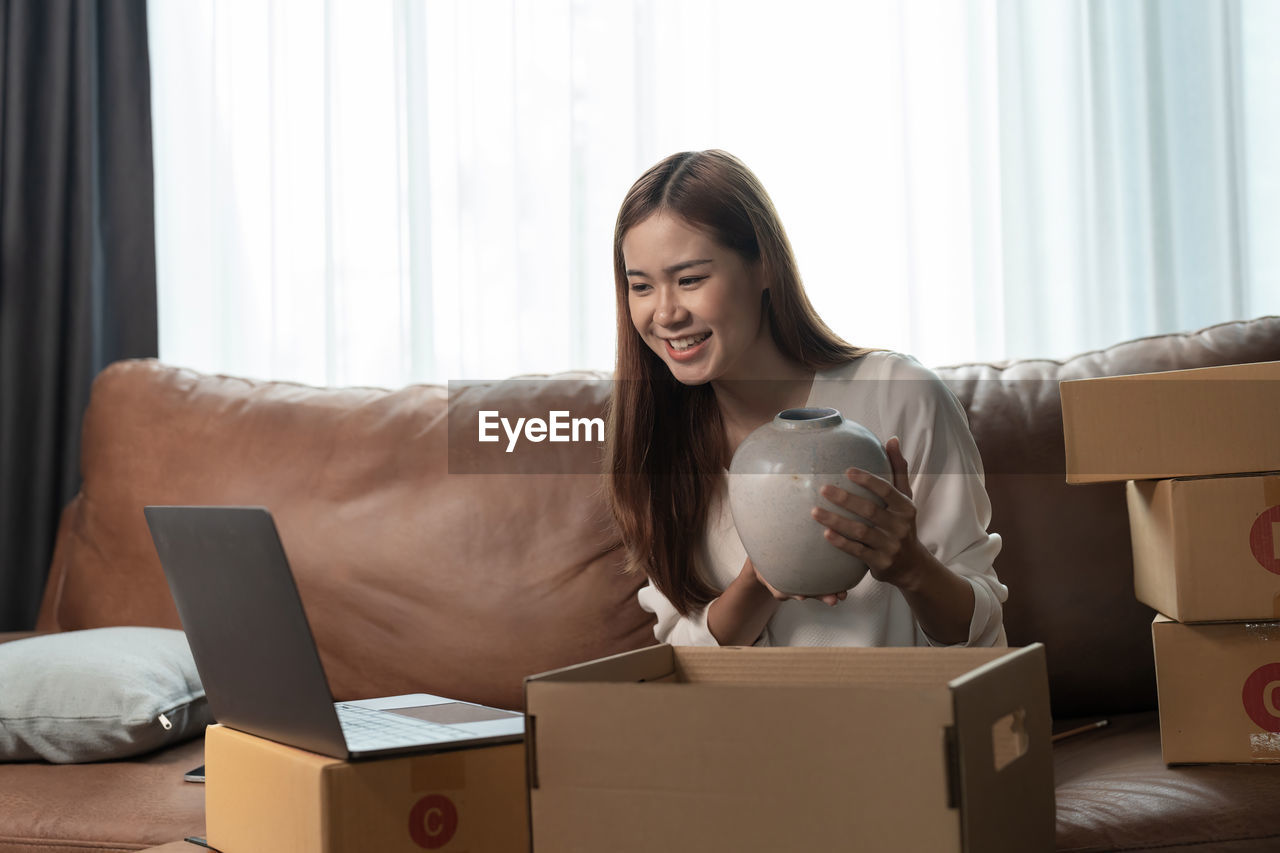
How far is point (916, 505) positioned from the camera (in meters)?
1.31

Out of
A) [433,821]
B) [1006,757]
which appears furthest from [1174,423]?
[433,821]

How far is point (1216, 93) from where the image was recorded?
7.18ft

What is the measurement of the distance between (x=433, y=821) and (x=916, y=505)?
77 cm

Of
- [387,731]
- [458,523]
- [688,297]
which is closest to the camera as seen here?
[387,731]

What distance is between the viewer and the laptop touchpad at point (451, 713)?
0.88m

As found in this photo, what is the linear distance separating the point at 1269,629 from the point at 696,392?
2.50 ft

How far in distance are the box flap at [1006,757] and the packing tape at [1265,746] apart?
26.2 inches

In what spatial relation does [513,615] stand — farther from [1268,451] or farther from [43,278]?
[43,278]

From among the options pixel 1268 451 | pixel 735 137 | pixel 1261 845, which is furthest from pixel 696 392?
pixel 735 137

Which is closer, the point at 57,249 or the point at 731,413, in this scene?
the point at 731,413

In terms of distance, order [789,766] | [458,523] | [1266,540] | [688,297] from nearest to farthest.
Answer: [789,766] → [1266,540] → [688,297] → [458,523]

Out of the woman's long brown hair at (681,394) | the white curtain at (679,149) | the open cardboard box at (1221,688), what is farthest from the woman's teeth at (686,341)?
the white curtain at (679,149)

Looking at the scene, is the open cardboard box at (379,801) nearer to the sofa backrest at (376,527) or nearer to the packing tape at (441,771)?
the packing tape at (441,771)

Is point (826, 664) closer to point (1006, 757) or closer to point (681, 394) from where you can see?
point (1006, 757)
